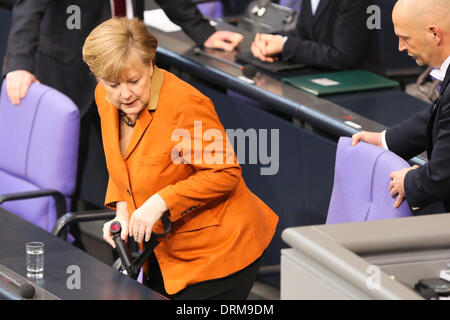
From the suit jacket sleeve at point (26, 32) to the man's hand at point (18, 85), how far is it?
18 cm

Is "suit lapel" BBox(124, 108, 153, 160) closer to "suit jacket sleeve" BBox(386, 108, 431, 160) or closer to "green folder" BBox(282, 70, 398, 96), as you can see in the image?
"suit jacket sleeve" BBox(386, 108, 431, 160)

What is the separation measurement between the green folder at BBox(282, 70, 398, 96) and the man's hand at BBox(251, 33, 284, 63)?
259 millimetres

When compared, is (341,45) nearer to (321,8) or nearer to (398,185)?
(321,8)

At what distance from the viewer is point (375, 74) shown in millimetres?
4027

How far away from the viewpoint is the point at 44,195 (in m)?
3.34

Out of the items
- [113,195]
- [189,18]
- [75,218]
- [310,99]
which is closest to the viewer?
Answer: [113,195]

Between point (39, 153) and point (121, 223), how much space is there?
2.65 ft

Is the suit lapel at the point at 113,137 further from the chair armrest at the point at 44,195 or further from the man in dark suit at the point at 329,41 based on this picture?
the man in dark suit at the point at 329,41

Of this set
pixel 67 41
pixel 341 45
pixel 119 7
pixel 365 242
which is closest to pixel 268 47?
pixel 341 45

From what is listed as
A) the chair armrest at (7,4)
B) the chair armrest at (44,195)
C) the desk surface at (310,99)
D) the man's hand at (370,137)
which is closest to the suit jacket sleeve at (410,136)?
the man's hand at (370,137)

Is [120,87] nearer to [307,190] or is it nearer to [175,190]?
[175,190]

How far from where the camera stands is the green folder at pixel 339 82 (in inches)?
149

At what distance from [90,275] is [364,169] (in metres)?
0.85
